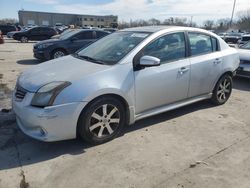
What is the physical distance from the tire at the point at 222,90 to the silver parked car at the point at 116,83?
6.2 inches

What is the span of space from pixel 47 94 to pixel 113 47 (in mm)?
1530

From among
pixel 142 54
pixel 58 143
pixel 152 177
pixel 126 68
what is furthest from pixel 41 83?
pixel 152 177

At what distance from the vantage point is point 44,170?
3254 millimetres

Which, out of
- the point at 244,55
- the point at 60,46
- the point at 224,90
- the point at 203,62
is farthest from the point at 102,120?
the point at 60,46

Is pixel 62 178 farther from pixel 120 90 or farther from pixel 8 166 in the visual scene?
pixel 120 90

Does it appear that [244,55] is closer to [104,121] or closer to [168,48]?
[168,48]

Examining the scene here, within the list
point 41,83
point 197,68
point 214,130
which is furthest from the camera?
point 197,68

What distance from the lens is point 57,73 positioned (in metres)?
3.81

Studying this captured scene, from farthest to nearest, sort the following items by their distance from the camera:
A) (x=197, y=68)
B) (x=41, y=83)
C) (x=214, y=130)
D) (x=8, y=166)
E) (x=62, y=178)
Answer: (x=197, y=68)
(x=214, y=130)
(x=41, y=83)
(x=8, y=166)
(x=62, y=178)

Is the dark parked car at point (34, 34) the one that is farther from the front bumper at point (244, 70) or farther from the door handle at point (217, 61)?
the door handle at point (217, 61)

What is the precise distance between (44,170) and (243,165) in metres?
2.48

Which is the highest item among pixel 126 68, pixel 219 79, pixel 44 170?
pixel 126 68

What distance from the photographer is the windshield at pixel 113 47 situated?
4.14 metres

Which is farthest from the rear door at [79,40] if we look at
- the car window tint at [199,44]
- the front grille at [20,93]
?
the front grille at [20,93]
